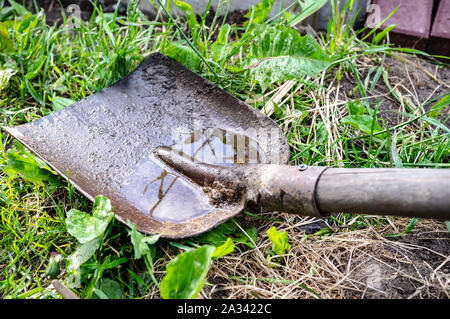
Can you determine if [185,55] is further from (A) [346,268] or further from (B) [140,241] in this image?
(A) [346,268]

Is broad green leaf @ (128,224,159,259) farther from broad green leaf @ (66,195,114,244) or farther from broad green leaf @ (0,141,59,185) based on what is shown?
broad green leaf @ (0,141,59,185)

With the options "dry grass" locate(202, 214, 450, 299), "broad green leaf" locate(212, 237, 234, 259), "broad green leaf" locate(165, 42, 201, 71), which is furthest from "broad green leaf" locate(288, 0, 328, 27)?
"broad green leaf" locate(212, 237, 234, 259)

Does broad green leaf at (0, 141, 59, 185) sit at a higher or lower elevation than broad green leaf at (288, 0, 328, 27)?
lower

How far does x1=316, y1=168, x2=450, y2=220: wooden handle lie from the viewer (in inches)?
47.1

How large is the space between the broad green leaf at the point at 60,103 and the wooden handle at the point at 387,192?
3.94 feet

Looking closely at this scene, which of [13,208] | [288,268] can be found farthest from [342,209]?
[13,208]

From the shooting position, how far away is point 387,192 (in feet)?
4.12

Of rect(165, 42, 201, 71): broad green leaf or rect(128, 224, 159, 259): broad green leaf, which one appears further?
rect(165, 42, 201, 71): broad green leaf

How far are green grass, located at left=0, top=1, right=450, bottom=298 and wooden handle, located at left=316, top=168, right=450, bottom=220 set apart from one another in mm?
290

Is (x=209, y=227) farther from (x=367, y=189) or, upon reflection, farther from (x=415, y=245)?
(x=415, y=245)

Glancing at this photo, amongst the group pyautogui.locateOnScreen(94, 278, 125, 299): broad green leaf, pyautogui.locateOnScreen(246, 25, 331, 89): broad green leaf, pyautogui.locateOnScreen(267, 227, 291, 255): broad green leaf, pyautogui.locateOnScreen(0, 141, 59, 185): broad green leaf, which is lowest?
pyautogui.locateOnScreen(94, 278, 125, 299): broad green leaf

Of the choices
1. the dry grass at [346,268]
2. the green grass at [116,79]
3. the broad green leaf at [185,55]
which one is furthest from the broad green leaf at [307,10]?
the dry grass at [346,268]

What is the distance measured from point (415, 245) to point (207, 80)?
1.02 meters

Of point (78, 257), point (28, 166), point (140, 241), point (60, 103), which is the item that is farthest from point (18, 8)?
point (140, 241)
